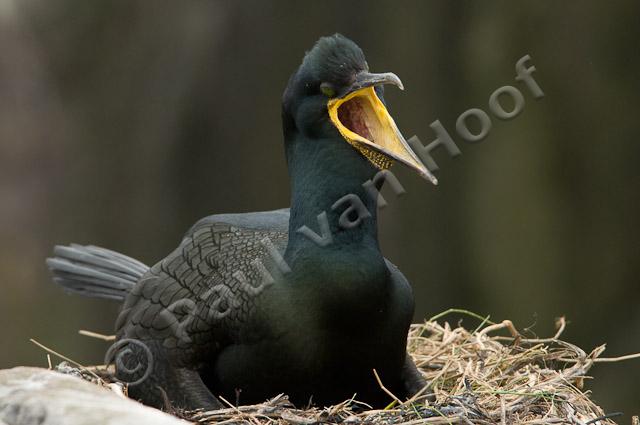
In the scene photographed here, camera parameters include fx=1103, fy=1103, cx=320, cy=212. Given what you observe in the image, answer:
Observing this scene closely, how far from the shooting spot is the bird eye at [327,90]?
2932 mm

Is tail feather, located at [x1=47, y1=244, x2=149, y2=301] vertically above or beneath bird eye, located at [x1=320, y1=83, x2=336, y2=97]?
beneath

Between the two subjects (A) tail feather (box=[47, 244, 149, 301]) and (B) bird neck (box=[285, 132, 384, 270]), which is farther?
(A) tail feather (box=[47, 244, 149, 301])

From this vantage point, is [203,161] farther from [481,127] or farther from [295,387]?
[295,387]

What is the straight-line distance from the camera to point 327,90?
2943mm

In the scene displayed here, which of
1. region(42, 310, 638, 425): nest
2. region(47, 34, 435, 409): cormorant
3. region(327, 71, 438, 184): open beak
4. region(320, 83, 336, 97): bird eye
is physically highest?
region(320, 83, 336, 97): bird eye

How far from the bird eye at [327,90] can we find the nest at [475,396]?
791 mm

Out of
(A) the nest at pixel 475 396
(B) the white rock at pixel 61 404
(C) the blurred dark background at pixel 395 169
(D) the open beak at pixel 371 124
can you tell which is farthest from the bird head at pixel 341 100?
(C) the blurred dark background at pixel 395 169

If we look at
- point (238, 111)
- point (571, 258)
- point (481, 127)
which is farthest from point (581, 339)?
point (238, 111)

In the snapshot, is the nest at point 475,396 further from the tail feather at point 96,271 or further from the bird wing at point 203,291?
the tail feather at point 96,271

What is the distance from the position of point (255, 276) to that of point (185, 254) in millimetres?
354

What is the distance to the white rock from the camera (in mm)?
2031

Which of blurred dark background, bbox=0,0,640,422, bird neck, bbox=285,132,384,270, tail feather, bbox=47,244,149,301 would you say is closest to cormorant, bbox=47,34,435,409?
bird neck, bbox=285,132,384,270

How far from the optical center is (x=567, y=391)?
10.1 ft

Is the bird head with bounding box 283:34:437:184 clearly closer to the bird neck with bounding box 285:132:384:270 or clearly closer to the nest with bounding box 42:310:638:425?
the bird neck with bounding box 285:132:384:270
